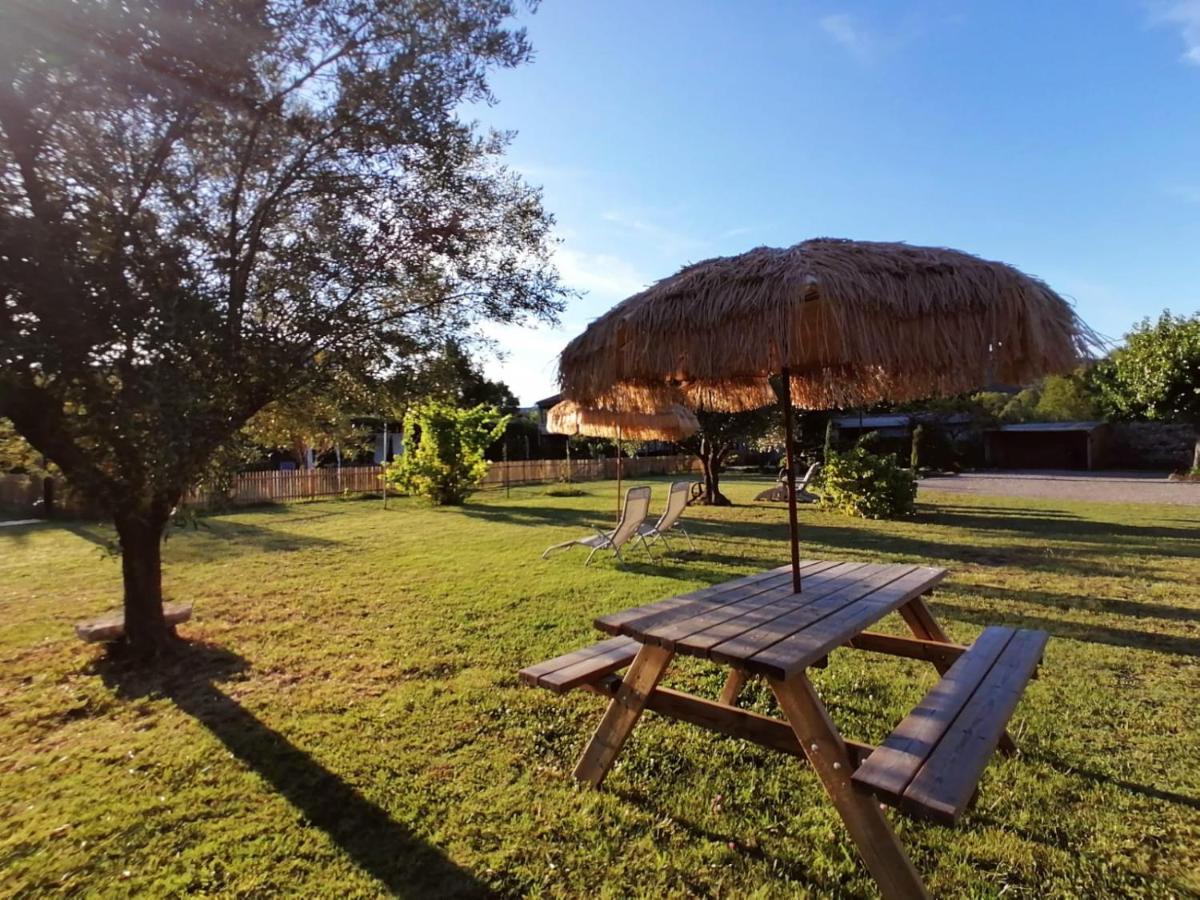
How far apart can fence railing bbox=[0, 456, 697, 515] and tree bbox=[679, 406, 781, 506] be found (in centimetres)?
905

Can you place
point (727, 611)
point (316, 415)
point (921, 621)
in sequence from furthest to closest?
point (316, 415), point (921, 621), point (727, 611)

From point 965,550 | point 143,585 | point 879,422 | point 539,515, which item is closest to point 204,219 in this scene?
point 143,585

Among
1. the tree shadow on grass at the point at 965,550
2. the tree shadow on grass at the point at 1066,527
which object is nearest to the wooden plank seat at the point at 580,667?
the tree shadow on grass at the point at 965,550

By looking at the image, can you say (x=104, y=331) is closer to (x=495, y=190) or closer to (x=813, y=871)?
(x=495, y=190)

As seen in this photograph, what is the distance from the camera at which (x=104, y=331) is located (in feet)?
10.7

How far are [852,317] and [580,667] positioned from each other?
6.63ft

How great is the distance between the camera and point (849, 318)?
2.70 m

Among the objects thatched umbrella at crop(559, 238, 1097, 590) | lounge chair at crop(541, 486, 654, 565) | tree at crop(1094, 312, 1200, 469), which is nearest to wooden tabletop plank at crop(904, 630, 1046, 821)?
thatched umbrella at crop(559, 238, 1097, 590)

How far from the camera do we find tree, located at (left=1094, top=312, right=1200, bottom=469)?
20000 millimetres

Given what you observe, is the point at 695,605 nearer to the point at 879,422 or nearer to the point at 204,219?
the point at 204,219

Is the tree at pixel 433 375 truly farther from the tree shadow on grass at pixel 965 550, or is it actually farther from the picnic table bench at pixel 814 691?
the tree shadow on grass at pixel 965 550

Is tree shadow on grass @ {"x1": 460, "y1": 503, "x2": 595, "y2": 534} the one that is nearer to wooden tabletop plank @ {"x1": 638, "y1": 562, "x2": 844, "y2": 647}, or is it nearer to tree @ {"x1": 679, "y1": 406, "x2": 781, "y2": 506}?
tree @ {"x1": 679, "y1": 406, "x2": 781, "y2": 506}

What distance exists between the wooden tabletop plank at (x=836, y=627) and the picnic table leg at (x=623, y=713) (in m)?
0.57

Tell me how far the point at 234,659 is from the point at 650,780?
137 inches
